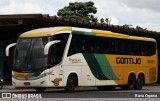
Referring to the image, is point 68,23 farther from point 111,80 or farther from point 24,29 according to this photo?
point 111,80

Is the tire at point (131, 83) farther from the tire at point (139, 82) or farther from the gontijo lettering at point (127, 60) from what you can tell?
the gontijo lettering at point (127, 60)

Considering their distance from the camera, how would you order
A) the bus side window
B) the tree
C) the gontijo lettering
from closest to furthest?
the bus side window → the gontijo lettering → the tree

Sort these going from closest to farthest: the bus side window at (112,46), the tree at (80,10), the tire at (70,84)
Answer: the tire at (70,84), the bus side window at (112,46), the tree at (80,10)

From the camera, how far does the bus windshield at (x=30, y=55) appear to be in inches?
893

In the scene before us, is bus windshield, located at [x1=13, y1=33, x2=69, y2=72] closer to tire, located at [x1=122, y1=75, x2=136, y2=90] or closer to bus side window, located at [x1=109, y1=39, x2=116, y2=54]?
bus side window, located at [x1=109, y1=39, x2=116, y2=54]

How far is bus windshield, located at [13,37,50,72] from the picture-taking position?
74.4ft

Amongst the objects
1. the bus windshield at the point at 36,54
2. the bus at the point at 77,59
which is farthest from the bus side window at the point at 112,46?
the bus windshield at the point at 36,54

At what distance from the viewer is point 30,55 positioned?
75.0 ft

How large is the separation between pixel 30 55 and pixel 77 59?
2.70m

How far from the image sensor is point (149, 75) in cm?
3098

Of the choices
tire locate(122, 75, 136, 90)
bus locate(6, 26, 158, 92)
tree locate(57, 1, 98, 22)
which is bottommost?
tire locate(122, 75, 136, 90)

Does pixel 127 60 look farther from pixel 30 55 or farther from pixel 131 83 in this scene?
pixel 30 55

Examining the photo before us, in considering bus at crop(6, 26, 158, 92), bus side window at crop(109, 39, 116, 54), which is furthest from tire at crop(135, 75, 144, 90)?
bus side window at crop(109, 39, 116, 54)

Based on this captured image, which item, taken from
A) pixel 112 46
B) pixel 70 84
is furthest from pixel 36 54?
pixel 112 46
